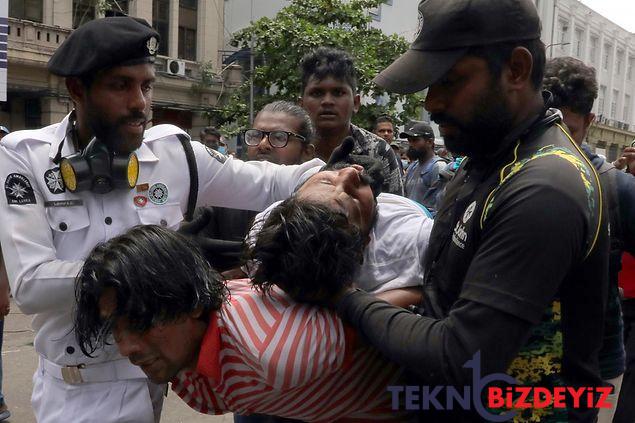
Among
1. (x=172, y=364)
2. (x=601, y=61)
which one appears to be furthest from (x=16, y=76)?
(x=601, y=61)

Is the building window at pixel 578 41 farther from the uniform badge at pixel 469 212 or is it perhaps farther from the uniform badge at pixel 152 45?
the uniform badge at pixel 469 212

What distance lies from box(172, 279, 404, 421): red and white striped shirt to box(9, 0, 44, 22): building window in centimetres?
1705

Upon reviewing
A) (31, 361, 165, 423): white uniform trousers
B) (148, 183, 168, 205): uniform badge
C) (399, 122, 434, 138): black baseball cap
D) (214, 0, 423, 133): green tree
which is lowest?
(31, 361, 165, 423): white uniform trousers

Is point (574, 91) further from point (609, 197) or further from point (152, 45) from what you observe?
point (152, 45)

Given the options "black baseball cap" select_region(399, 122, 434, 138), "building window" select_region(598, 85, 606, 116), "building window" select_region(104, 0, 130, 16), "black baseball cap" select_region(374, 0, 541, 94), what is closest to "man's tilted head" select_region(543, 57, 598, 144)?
"black baseball cap" select_region(374, 0, 541, 94)

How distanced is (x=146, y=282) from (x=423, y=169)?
5.75 metres

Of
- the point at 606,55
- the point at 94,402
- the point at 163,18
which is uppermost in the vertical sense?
the point at 606,55

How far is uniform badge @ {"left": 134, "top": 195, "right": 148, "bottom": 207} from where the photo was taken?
2.06 meters

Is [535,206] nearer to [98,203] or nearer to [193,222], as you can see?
[98,203]

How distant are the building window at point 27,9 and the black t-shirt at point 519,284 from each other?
1726 cm

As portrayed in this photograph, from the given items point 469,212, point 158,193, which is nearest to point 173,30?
point 158,193

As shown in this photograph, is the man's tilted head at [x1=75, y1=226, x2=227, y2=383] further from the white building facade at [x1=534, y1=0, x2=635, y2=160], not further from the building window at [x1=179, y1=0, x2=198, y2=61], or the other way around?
the white building facade at [x1=534, y1=0, x2=635, y2=160]

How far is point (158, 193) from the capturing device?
82.7 inches

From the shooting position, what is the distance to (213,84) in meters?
20.8
